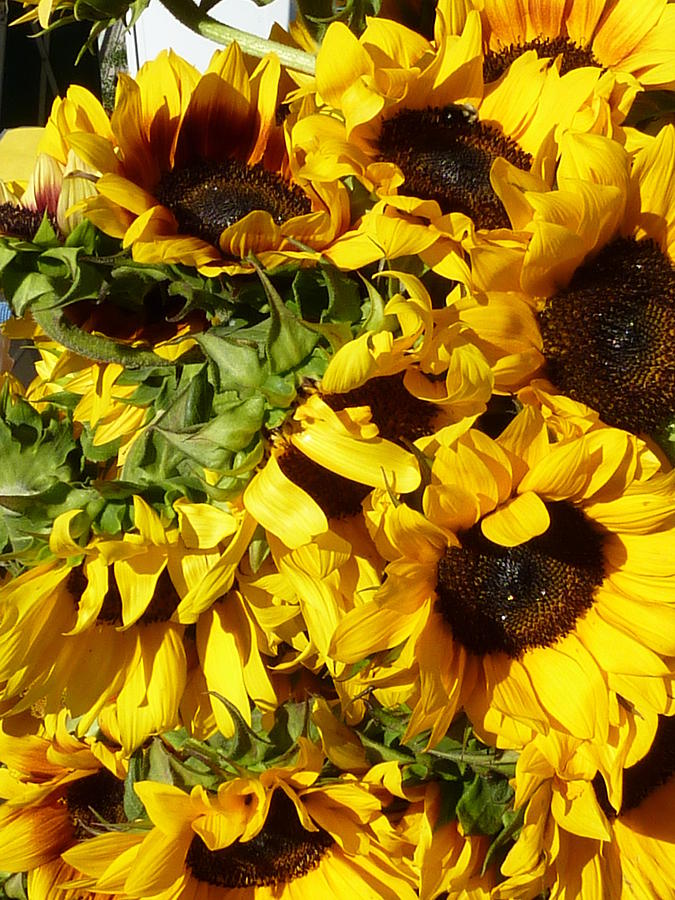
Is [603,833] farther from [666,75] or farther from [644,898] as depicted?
[666,75]

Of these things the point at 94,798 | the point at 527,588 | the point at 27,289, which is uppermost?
the point at 27,289

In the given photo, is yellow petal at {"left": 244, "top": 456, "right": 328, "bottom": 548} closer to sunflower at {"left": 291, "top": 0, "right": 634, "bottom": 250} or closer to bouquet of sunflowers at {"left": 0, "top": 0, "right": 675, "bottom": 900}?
bouquet of sunflowers at {"left": 0, "top": 0, "right": 675, "bottom": 900}

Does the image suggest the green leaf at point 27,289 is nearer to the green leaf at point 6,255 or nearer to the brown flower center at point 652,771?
the green leaf at point 6,255

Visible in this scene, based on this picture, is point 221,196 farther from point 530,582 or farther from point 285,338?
point 530,582

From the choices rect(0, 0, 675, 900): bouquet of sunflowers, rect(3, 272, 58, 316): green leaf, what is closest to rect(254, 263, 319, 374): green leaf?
rect(0, 0, 675, 900): bouquet of sunflowers

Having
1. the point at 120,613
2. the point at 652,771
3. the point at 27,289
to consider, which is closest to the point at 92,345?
the point at 27,289

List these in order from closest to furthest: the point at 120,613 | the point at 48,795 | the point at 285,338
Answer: the point at 285,338
the point at 120,613
the point at 48,795

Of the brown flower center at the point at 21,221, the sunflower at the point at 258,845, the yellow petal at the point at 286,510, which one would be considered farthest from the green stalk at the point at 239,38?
the sunflower at the point at 258,845
